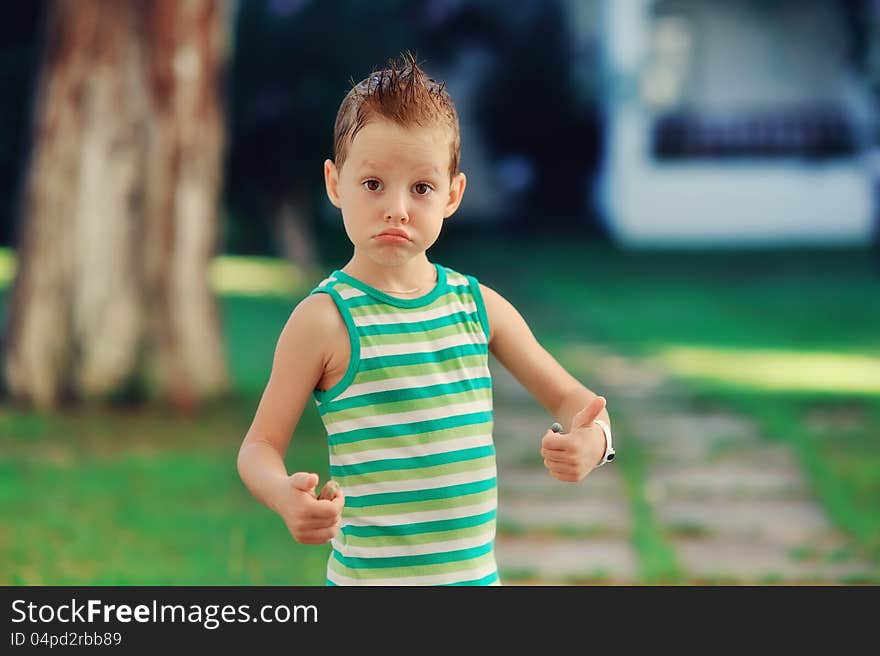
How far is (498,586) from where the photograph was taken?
2207 mm

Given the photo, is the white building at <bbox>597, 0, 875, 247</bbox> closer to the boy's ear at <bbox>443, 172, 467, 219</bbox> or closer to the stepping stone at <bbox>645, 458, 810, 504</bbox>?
the stepping stone at <bbox>645, 458, 810, 504</bbox>

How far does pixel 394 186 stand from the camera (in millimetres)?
2055

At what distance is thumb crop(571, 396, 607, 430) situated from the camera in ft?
6.89

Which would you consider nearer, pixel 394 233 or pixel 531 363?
pixel 394 233

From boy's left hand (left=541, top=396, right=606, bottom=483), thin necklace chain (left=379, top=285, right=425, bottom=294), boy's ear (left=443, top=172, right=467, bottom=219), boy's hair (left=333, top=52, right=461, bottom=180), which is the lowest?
boy's left hand (left=541, top=396, right=606, bottom=483)

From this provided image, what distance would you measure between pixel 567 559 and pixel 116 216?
319cm

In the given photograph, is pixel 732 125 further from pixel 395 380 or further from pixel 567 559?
pixel 395 380

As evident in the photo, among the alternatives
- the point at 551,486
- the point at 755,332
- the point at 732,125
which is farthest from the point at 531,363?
the point at 732,125

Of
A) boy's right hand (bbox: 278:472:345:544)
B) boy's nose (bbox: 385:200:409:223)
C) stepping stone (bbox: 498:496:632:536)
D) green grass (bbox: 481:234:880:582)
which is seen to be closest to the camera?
boy's right hand (bbox: 278:472:345:544)

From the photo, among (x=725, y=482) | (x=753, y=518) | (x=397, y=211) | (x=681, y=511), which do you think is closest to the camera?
(x=397, y=211)

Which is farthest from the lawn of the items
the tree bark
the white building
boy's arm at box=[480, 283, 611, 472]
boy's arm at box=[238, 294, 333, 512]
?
the white building

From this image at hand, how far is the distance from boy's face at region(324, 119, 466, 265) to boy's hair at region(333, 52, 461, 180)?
0.01m

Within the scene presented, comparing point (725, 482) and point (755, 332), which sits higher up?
point (755, 332)

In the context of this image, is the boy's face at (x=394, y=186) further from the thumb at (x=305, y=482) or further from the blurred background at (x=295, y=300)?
the blurred background at (x=295, y=300)
